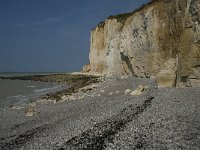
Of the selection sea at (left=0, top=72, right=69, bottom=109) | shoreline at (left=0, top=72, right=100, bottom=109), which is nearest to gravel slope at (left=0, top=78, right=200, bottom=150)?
shoreline at (left=0, top=72, right=100, bottom=109)

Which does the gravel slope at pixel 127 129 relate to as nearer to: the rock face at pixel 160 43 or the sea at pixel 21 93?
the rock face at pixel 160 43

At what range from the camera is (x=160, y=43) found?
35.0 m

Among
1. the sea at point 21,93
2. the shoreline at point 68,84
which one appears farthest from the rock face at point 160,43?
the sea at point 21,93

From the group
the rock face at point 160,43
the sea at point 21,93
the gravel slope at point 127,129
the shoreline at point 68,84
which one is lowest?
the sea at point 21,93

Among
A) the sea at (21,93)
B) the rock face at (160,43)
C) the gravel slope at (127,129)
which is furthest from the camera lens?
the sea at (21,93)

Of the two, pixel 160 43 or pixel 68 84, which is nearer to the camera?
pixel 160 43

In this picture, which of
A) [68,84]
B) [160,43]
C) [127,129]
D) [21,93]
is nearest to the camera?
[127,129]

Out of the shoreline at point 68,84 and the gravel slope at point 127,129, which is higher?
the gravel slope at point 127,129

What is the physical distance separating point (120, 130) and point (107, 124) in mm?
1427

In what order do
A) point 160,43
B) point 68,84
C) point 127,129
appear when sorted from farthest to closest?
point 68,84 → point 160,43 → point 127,129

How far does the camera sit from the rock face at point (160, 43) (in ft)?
67.2

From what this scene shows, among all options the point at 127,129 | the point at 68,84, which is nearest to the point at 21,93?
the point at 68,84

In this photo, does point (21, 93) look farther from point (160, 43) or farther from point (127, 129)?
point (127, 129)

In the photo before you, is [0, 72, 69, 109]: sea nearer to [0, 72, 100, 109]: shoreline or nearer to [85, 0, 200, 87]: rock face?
[0, 72, 100, 109]: shoreline
